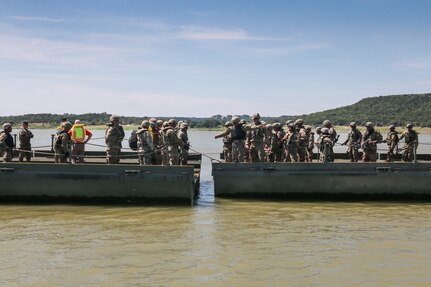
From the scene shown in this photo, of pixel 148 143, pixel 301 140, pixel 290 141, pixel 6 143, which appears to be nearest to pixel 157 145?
pixel 148 143

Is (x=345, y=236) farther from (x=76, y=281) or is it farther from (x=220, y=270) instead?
(x=76, y=281)

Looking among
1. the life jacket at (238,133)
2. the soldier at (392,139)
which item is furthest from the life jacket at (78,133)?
the soldier at (392,139)

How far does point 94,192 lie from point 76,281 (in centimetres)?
679

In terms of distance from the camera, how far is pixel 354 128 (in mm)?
18328

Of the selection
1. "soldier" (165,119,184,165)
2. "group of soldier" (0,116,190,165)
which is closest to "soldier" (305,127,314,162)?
"group of soldier" (0,116,190,165)

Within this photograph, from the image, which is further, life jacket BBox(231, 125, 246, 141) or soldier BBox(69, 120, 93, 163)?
life jacket BBox(231, 125, 246, 141)

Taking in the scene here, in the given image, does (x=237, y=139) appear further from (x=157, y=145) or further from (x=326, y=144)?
(x=326, y=144)

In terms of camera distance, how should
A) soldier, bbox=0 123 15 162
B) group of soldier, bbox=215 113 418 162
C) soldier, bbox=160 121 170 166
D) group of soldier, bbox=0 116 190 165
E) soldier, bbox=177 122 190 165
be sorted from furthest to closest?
soldier, bbox=177 122 190 165
group of soldier, bbox=215 113 418 162
soldier, bbox=0 123 15 162
group of soldier, bbox=0 116 190 165
soldier, bbox=160 121 170 166

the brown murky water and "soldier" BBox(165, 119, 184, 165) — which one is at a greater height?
"soldier" BBox(165, 119, 184, 165)

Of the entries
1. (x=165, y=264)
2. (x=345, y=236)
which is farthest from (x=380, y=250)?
(x=165, y=264)

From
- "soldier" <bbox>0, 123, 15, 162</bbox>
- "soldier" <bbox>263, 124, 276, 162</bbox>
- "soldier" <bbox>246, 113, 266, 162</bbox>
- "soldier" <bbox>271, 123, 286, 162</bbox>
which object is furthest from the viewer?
"soldier" <bbox>271, 123, 286, 162</bbox>

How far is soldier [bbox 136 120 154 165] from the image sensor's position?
51.0 feet

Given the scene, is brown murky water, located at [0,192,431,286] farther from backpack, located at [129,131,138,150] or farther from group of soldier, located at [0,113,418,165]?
backpack, located at [129,131,138,150]

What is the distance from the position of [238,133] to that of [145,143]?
277cm
